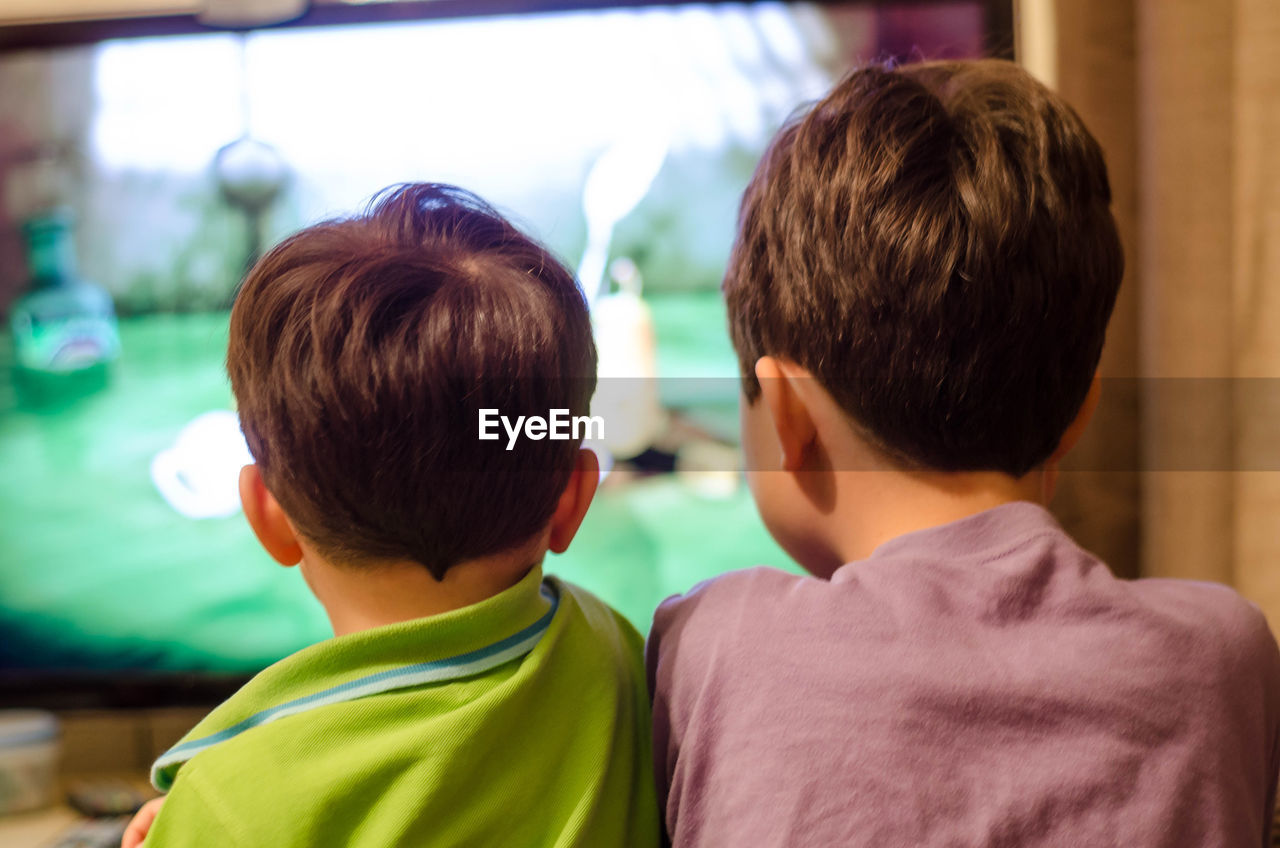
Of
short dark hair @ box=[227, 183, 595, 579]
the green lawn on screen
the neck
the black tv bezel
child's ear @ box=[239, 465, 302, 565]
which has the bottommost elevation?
the green lawn on screen

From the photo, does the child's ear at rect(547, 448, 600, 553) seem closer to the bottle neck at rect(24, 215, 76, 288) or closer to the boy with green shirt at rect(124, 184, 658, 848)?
the boy with green shirt at rect(124, 184, 658, 848)

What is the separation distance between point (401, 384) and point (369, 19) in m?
0.78

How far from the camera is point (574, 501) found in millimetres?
667

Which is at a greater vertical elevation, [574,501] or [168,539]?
[574,501]

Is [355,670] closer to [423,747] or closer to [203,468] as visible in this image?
[423,747]

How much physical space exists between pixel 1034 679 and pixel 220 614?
101cm

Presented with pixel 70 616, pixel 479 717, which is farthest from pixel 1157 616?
pixel 70 616

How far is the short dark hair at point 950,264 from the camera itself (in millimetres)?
631

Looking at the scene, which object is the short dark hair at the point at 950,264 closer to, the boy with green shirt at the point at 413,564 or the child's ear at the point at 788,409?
the child's ear at the point at 788,409

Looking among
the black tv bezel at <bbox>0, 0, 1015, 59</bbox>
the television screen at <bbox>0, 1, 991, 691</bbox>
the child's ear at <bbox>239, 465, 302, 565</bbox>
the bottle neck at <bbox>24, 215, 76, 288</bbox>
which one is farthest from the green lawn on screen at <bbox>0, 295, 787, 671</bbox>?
the child's ear at <bbox>239, 465, 302, 565</bbox>

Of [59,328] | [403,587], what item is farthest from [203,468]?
[403,587]

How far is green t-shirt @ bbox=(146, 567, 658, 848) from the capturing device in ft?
1.70

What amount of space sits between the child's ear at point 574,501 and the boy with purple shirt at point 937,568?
0.09 m

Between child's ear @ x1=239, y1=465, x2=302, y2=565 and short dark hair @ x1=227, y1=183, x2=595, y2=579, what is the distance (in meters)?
0.01
